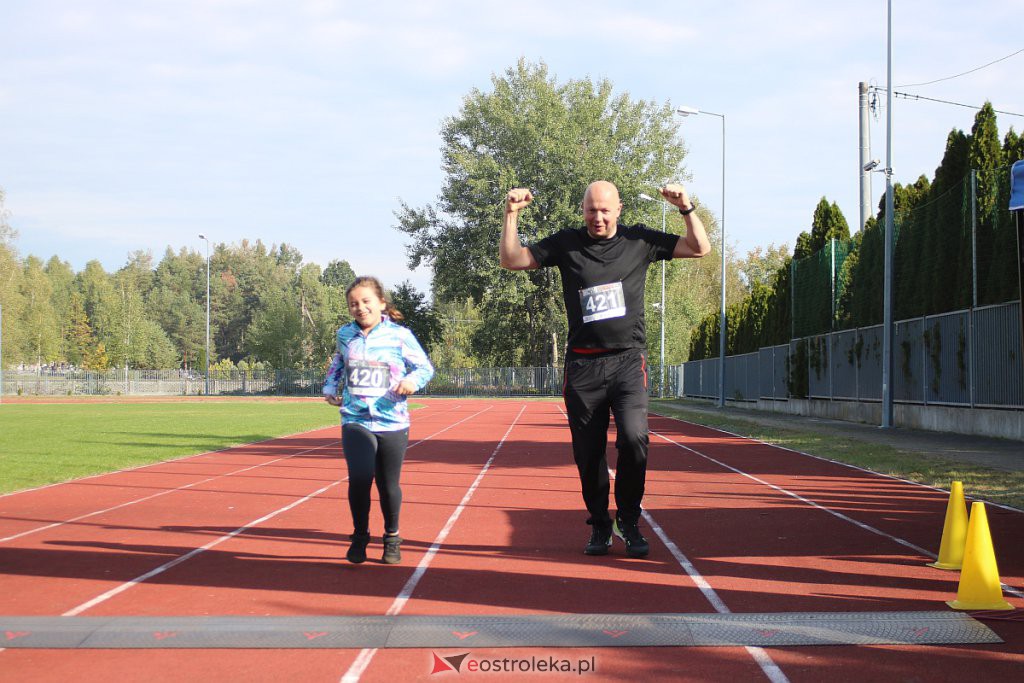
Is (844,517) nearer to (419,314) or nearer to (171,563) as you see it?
(171,563)

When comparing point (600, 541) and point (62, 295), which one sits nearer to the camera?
point (600, 541)

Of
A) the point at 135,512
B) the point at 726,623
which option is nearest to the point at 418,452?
the point at 135,512

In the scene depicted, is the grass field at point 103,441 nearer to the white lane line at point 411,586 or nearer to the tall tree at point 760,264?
the white lane line at point 411,586

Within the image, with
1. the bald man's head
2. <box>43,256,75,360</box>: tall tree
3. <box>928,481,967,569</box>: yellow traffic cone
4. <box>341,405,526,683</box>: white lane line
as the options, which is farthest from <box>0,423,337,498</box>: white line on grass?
<box>43,256,75,360</box>: tall tree

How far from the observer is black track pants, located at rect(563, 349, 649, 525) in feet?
21.1

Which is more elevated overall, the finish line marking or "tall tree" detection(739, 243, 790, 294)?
"tall tree" detection(739, 243, 790, 294)

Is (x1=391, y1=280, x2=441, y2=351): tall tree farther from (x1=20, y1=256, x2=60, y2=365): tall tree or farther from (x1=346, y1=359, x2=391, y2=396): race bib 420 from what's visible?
(x1=346, y1=359, x2=391, y2=396): race bib 420

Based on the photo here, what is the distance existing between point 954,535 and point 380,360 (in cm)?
383

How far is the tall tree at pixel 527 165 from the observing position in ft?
180

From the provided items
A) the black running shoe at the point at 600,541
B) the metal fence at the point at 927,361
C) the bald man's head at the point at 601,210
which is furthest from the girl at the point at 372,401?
the metal fence at the point at 927,361

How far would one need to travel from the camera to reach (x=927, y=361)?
22.3m

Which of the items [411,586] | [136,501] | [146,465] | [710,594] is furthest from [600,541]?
[146,465]

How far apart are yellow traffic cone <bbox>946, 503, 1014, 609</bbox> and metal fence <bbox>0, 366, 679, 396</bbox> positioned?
63059mm

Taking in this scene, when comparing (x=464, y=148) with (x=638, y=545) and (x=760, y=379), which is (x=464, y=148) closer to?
(x=760, y=379)
